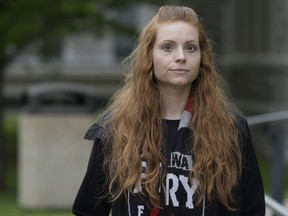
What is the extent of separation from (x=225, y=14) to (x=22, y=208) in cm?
1310

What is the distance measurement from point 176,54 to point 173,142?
28cm

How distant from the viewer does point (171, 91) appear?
10.2 feet

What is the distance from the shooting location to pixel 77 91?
1119cm

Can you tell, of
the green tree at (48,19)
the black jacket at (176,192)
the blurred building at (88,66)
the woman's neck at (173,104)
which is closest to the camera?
the black jacket at (176,192)

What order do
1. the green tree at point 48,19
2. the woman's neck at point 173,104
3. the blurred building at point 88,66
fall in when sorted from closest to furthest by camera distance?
the woman's neck at point 173,104
the green tree at point 48,19
the blurred building at point 88,66

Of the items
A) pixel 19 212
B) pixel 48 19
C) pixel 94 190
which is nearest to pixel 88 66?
pixel 48 19

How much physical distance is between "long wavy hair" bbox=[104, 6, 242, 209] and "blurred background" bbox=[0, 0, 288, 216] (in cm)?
56

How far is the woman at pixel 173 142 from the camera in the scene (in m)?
2.99

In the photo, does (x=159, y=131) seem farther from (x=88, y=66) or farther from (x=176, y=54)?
(x=88, y=66)

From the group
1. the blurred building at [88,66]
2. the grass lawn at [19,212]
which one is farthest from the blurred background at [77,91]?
the blurred building at [88,66]

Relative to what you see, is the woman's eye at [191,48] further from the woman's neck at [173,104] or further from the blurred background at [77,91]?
the blurred background at [77,91]

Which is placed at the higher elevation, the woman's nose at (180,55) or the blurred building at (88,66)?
the woman's nose at (180,55)

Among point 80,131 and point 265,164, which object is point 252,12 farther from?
point 80,131

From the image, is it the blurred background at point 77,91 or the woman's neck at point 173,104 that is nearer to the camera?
the woman's neck at point 173,104
